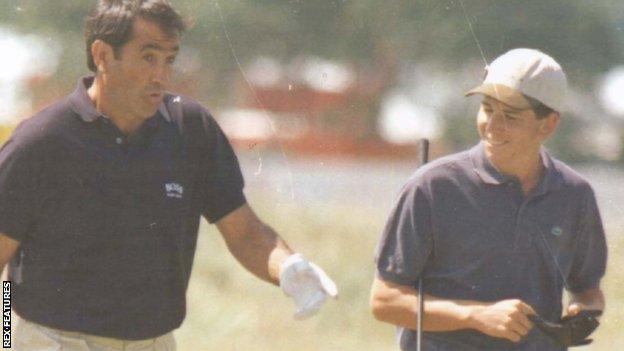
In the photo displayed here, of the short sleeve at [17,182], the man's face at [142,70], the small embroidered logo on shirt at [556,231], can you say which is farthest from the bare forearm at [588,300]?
the short sleeve at [17,182]

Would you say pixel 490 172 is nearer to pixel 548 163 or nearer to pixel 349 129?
pixel 548 163

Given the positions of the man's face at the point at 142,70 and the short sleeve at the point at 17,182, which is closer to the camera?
the short sleeve at the point at 17,182

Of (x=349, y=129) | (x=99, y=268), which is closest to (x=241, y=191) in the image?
(x=99, y=268)

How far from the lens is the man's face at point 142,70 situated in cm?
525

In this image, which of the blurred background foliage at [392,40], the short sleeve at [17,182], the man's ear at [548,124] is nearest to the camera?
the short sleeve at [17,182]

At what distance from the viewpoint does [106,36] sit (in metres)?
5.34

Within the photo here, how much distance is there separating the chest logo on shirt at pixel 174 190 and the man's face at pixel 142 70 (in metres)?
0.23

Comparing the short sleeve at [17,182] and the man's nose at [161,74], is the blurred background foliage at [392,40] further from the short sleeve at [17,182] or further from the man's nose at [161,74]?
the short sleeve at [17,182]

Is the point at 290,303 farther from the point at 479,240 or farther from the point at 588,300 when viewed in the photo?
the point at 479,240

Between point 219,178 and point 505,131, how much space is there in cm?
92

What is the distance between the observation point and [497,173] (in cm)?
533

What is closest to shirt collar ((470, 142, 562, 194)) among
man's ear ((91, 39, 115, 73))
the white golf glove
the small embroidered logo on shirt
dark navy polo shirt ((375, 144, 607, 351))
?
dark navy polo shirt ((375, 144, 607, 351))

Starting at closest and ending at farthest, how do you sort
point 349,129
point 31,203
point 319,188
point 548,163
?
point 31,203 → point 548,163 → point 319,188 → point 349,129

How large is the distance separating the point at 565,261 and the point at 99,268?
1.46 metres
